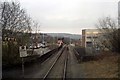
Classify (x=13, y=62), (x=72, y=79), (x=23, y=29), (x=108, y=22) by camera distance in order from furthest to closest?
(x=108, y=22)
(x=23, y=29)
(x=13, y=62)
(x=72, y=79)

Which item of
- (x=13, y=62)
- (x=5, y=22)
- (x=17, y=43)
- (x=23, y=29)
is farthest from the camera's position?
(x=23, y=29)

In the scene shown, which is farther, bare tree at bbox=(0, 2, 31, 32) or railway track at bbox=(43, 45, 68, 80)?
bare tree at bbox=(0, 2, 31, 32)

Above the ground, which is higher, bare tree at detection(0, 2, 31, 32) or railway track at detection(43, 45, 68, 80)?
bare tree at detection(0, 2, 31, 32)

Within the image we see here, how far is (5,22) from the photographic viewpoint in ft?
93.5

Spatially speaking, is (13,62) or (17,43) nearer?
(13,62)

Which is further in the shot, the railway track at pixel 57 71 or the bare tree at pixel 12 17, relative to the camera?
the bare tree at pixel 12 17

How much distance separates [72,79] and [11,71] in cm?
641

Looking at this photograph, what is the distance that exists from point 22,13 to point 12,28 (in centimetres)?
467

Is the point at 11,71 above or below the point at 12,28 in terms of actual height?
below

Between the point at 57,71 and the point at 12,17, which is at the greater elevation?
the point at 12,17

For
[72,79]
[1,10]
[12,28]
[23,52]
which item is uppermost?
[1,10]

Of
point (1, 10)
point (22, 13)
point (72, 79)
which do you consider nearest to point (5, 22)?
point (1, 10)

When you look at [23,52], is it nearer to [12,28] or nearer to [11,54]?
[11,54]

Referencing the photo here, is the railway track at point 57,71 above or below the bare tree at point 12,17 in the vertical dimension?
below
